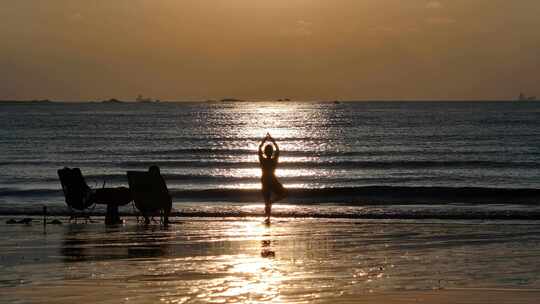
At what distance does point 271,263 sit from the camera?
39.5ft

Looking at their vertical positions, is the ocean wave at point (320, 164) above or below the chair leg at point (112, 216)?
above

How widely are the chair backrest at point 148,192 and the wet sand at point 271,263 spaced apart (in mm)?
445

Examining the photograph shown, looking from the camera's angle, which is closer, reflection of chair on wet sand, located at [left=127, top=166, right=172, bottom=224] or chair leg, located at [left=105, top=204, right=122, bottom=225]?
reflection of chair on wet sand, located at [left=127, top=166, right=172, bottom=224]

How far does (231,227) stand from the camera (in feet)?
57.1

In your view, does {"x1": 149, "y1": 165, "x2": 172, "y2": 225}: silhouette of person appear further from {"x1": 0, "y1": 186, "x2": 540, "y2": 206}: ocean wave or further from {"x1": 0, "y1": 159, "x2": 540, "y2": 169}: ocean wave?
{"x1": 0, "y1": 159, "x2": 540, "y2": 169}: ocean wave

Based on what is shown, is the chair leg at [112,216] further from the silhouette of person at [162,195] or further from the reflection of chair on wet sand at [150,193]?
the silhouette of person at [162,195]

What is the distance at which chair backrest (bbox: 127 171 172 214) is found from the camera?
17.8m

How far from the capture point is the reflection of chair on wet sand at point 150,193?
699 inches

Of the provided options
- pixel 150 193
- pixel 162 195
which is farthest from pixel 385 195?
pixel 150 193

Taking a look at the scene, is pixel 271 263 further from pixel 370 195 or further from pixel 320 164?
pixel 320 164

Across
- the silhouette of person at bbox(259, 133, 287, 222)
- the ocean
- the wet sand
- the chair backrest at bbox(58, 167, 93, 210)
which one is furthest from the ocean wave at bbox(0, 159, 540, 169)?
the wet sand

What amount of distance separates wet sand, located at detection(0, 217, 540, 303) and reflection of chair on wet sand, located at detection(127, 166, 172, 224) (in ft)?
1.41

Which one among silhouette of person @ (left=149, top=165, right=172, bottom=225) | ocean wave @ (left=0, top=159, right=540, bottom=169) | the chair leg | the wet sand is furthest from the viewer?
ocean wave @ (left=0, top=159, right=540, bottom=169)

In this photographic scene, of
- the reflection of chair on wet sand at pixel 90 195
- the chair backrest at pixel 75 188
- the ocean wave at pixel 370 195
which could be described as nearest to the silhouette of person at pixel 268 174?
the reflection of chair on wet sand at pixel 90 195
